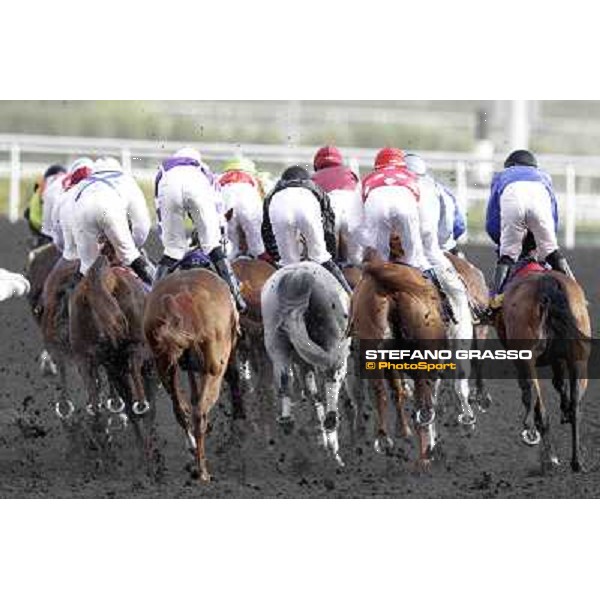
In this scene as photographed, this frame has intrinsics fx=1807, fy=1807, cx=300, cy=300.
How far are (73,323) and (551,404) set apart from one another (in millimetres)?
2600

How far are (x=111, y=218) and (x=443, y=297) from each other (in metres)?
1.75

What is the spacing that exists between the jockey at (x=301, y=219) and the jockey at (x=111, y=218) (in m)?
0.71

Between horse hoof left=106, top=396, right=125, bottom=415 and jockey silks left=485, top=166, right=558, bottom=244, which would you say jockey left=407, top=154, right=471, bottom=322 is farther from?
horse hoof left=106, top=396, right=125, bottom=415

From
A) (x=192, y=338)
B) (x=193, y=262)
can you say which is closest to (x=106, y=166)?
(x=193, y=262)

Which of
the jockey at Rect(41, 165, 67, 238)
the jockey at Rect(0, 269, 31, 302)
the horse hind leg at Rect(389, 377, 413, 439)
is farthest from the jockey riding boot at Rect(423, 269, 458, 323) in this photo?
the jockey at Rect(41, 165, 67, 238)

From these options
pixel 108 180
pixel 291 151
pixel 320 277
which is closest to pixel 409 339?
pixel 320 277

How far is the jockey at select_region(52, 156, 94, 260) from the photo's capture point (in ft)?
31.5

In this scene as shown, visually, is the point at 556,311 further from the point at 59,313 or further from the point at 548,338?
the point at 59,313

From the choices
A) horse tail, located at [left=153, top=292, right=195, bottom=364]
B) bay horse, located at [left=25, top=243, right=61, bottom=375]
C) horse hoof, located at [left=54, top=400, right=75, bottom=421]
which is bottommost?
horse hoof, located at [left=54, top=400, right=75, bottom=421]

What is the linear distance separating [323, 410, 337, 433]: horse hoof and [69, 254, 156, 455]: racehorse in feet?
2.96

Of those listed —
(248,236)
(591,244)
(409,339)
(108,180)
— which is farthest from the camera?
(591,244)

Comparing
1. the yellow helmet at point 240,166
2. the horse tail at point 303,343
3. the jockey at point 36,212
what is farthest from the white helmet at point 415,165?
→ the jockey at point 36,212

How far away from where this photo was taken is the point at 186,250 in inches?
358

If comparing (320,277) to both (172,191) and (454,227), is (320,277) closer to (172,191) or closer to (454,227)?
(172,191)
